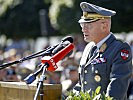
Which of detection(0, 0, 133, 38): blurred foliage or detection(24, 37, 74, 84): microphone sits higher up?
detection(0, 0, 133, 38): blurred foliage

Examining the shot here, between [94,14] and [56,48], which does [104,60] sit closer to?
[94,14]

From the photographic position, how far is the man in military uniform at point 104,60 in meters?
5.73

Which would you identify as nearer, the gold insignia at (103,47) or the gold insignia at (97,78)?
the gold insignia at (97,78)

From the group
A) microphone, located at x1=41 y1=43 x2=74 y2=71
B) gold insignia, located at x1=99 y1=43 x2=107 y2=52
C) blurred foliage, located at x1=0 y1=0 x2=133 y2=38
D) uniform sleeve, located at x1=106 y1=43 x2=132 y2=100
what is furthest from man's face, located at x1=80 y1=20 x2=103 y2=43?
blurred foliage, located at x1=0 y1=0 x2=133 y2=38

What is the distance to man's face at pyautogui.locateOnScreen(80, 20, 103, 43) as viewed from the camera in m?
5.90

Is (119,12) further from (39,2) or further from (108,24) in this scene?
(108,24)

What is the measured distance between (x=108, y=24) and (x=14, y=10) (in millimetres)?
22047

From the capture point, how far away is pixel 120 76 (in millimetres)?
5711

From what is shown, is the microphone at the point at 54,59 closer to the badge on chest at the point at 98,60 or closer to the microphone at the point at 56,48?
the microphone at the point at 56,48

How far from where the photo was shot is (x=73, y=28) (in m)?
20.9

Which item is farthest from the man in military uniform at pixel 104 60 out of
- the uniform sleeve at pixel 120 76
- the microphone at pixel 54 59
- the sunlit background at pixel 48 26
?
the sunlit background at pixel 48 26

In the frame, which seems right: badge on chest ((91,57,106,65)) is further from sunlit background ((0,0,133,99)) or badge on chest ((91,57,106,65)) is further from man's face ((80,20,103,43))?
sunlit background ((0,0,133,99))

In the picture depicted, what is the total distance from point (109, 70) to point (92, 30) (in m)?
0.43

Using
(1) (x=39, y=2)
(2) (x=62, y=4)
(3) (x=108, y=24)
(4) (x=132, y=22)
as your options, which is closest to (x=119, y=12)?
(4) (x=132, y=22)
